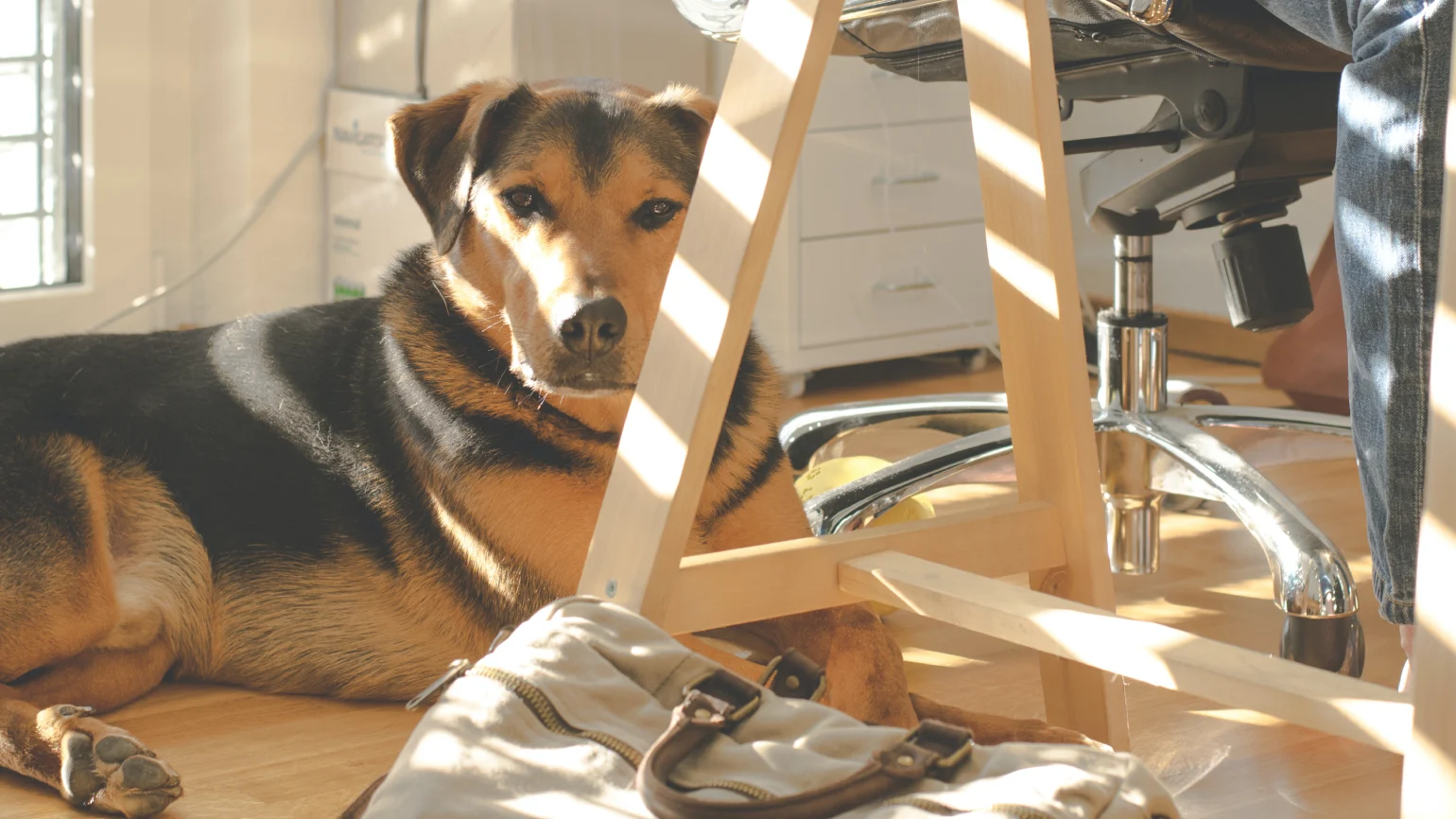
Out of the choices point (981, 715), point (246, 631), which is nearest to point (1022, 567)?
point (981, 715)

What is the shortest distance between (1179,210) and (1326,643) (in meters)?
0.63

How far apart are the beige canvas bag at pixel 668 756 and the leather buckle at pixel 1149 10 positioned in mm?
828

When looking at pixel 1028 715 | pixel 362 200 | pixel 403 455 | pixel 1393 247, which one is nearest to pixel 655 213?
pixel 403 455

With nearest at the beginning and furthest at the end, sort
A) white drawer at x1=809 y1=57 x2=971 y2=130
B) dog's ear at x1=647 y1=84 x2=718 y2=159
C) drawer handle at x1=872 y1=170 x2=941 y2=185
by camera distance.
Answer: dog's ear at x1=647 y1=84 x2=718 y2=159 < white drawer at x1=809 y1=57 x2=971 y2=130 < drawer handle at x1=872 y1=170 x2=941 y2=185

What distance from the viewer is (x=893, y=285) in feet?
12.2

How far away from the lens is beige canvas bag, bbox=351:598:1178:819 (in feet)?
3.21

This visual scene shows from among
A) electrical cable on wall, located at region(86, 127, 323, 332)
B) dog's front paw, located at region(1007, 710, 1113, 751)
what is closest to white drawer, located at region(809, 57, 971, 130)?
electrical cable on wall, located at region(86, 127, 323, 332)

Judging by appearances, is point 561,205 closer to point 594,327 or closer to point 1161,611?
point 594,327

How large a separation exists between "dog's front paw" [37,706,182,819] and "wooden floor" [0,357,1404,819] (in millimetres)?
30

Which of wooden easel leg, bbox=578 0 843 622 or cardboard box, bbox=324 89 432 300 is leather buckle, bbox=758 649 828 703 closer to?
wooden easel leg, bbox=578 0 843 622

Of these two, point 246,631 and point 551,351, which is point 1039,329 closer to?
point 551,351

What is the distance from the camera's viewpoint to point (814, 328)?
3.61 meters

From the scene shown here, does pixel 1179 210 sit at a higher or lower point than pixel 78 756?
higher

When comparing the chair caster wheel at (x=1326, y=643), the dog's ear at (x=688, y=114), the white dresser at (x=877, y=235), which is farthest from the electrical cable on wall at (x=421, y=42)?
the chair caster wheel at (x=1326, y=643)
